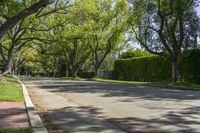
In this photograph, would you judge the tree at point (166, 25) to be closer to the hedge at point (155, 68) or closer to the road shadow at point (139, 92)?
the hedge at point (155, 68)

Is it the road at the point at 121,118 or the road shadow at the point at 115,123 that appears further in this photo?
the road at the point at 121,118

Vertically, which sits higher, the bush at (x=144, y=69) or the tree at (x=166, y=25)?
the tree at (x=166, y=25)

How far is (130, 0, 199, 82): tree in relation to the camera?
118 feet

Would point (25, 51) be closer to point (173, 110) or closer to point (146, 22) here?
point (146, 22)

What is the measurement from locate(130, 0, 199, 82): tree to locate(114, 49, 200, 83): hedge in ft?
3.89

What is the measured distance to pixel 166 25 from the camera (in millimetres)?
37375

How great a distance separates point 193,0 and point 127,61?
67.1ft

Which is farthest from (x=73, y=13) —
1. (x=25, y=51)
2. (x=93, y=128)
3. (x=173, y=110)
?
(x=25, y=51)

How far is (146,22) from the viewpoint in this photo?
1564 inches

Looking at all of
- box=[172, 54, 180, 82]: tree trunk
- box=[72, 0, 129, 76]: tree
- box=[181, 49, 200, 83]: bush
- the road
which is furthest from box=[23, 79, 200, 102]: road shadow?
box=[72, 0, 129, 76]: tree

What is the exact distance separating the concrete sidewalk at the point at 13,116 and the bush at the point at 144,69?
1131 inches

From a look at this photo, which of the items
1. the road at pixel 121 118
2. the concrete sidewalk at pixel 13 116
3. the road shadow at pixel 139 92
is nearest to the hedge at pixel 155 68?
the road shadow at pixel 139 92

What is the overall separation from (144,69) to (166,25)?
11244 mm

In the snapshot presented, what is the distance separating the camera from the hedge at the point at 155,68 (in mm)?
36188
